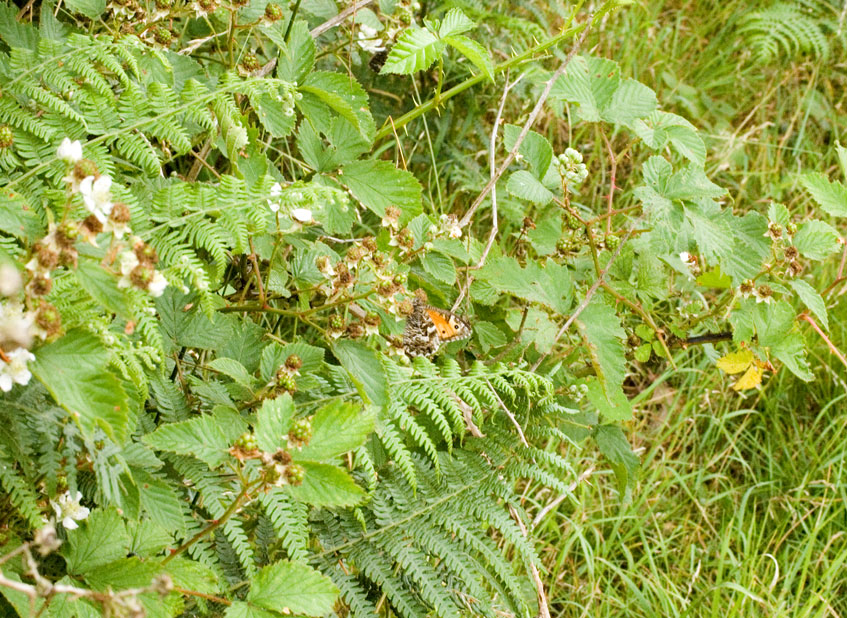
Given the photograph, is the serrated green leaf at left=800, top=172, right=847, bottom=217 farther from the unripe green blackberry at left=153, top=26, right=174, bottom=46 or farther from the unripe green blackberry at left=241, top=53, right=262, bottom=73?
the unripe green blackberry at left=153, top=26, right=174, bottom=46

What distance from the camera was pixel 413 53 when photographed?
194cm

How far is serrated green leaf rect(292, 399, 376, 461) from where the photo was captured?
1447 mm

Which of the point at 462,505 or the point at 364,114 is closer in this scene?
the point at 462,505

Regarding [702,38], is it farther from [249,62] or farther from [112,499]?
[112,499]

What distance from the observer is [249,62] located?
6.89 ft

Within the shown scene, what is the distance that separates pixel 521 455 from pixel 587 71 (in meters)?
1.14

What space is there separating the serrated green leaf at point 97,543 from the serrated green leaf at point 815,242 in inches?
73.2

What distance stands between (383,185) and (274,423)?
0.80 metres

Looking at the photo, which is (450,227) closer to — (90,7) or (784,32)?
(90,7)

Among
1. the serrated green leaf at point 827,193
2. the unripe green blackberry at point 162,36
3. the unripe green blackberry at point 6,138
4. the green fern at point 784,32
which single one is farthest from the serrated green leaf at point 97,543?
the green fern at point 784,32

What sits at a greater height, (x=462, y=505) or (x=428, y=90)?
(x=428, y=90)

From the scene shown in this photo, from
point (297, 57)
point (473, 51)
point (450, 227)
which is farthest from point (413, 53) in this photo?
point (450, 227)

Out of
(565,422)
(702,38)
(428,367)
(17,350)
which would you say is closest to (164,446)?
(17,350)

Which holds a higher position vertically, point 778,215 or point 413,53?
point 413,53
